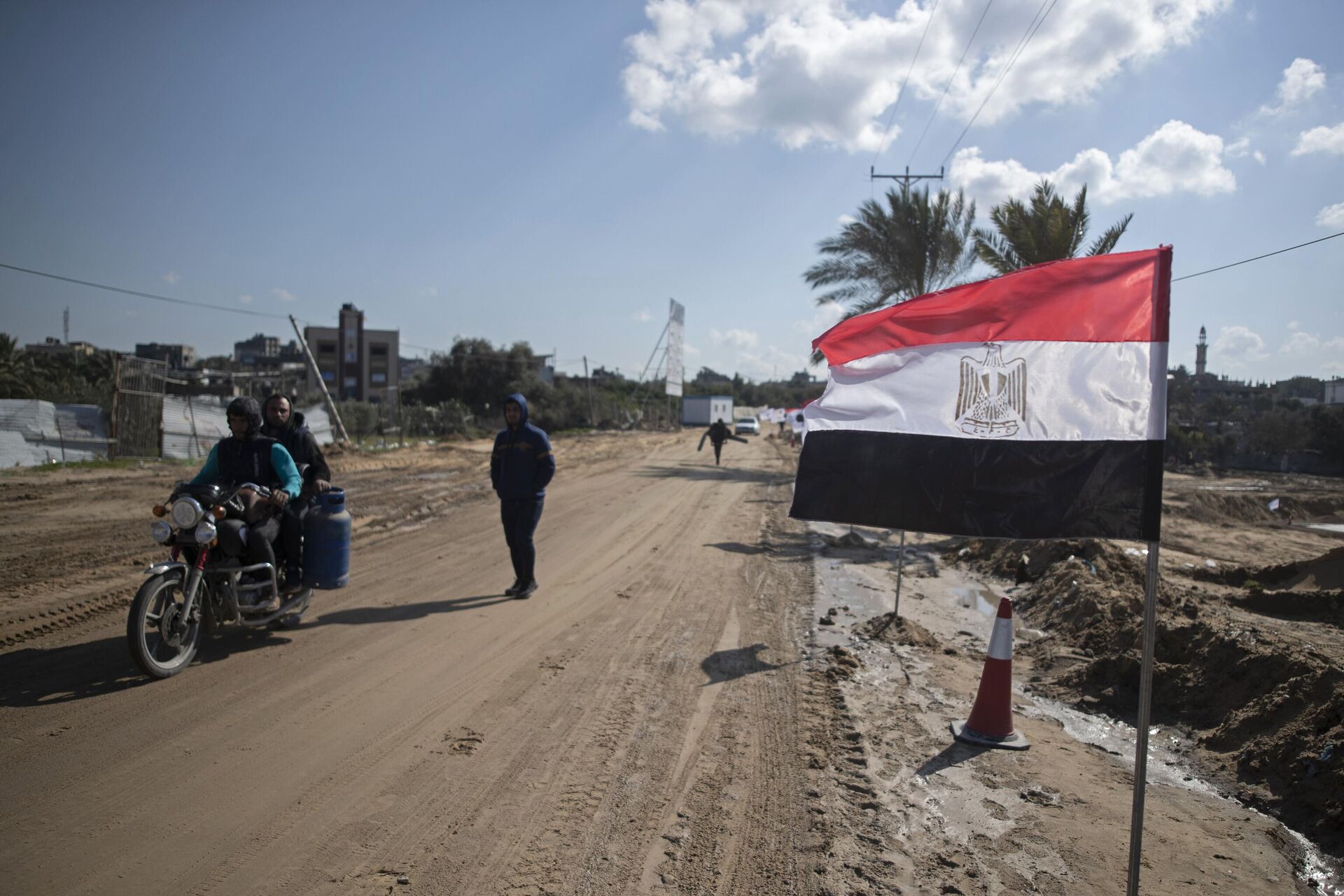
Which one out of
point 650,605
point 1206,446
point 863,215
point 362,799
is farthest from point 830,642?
point 1206,446

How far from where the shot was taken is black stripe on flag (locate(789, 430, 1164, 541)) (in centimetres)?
349

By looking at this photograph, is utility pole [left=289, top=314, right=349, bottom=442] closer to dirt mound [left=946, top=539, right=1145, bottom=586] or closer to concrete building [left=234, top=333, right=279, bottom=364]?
dirt mound [left=946, top=539, right=1145, bottom=586]

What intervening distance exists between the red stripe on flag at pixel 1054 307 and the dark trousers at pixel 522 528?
404 centimetres

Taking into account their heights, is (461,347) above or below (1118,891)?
above

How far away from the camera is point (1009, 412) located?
402 cm

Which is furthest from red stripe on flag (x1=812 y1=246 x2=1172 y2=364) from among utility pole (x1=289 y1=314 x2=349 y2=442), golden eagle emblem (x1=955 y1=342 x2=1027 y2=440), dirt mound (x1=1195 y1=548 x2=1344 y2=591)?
utility pole (x1=289 y1=314 x2=349 y2=442)

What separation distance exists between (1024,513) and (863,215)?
2098 centimetres

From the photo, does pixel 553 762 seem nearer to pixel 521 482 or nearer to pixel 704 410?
pixel 521 482

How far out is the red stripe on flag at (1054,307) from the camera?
3.64 m

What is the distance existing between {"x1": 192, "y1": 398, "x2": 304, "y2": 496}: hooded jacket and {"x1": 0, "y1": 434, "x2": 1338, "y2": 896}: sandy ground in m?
1.26

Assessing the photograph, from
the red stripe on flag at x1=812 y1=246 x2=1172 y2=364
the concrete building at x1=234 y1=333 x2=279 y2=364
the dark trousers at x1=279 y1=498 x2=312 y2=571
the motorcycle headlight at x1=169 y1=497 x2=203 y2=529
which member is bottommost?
the dark trousers at x1=279 y1=498 x2=312 y2=571

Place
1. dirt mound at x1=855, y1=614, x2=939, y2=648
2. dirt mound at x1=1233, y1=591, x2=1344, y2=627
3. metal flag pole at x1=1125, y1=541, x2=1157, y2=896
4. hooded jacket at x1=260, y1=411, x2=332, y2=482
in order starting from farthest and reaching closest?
dirt mound at x1=1233, y1=591, x2=1344, y2=627, dirt mound at x1=855, y1=614, x2=939, y2=648, hooded jacket at x1=260, y1=411, x2=332, y2=482, metal flag pole at x1=1125, y1=541, x2=1157, y2=896

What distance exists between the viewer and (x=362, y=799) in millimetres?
3711

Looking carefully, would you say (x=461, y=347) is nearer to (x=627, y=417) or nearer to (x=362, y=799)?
(x=627, y=417)
